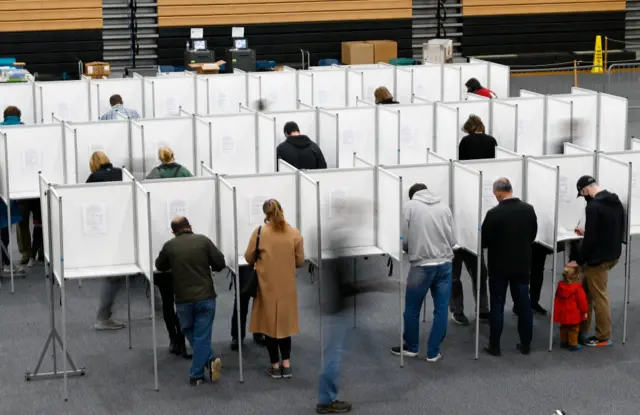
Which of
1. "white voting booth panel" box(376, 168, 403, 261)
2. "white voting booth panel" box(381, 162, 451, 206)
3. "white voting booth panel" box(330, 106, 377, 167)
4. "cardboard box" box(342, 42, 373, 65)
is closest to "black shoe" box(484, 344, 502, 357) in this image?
"white voting booth panel" box(376, 168, 403, 261)

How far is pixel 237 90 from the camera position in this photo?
15.2m

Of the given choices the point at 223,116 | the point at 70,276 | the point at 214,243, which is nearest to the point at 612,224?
the point at 214,243

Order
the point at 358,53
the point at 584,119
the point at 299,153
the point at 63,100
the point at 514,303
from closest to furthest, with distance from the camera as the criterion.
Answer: the point at 514,303 → the point at 299,153 → the point at 584,119 → the point at 63,100 → the point at 358,53

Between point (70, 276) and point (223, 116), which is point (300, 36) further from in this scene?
point (70, 276)

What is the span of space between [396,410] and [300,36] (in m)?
16.8

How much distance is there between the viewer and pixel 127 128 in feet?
38.1

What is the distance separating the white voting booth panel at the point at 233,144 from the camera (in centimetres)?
1209

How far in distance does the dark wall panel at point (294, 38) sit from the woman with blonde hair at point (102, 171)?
13440 mm

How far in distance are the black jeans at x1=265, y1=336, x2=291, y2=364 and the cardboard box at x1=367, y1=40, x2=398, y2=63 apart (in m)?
15.3

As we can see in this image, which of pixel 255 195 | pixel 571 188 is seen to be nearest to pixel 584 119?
pixel 571 188

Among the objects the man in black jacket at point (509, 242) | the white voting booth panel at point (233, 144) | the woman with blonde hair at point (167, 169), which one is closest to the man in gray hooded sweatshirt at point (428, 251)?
the man in black jacket at point (509, 242)

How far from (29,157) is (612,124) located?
6.81 metres

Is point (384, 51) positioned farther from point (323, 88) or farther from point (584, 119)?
point (584, 119)

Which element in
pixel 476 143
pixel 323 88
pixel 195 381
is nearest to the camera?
pixel 195 381
